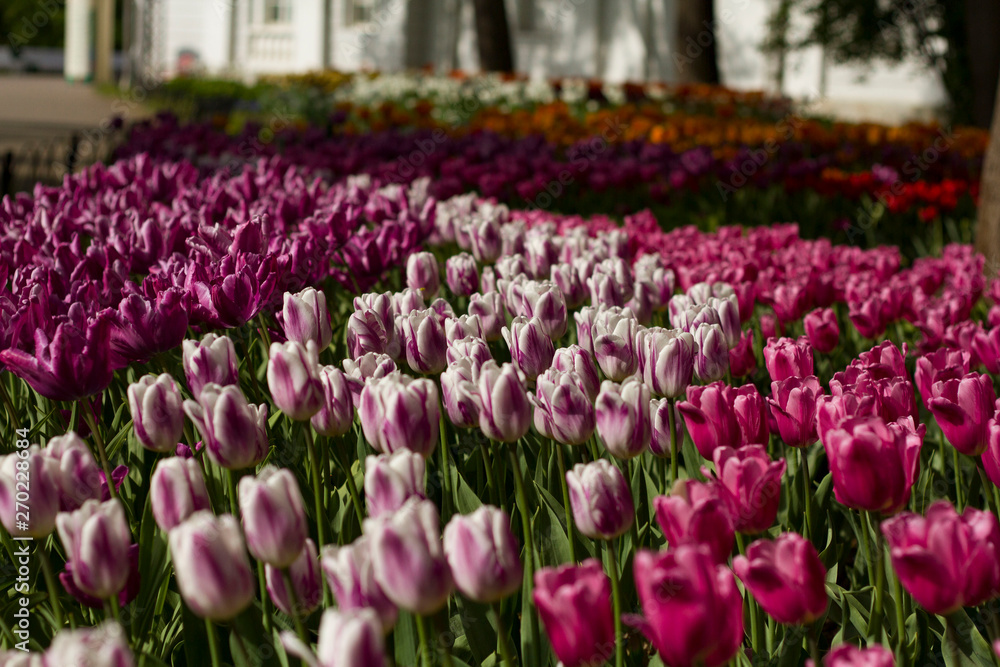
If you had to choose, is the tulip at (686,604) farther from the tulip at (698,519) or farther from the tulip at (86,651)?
the tulip at (86,651)

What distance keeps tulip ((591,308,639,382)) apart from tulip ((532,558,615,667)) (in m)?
0.84

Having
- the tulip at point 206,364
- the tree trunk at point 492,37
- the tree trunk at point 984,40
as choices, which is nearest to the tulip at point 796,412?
the tulip at point 206,364

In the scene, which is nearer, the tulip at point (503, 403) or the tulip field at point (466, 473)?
the tulip field at point (466, 473)

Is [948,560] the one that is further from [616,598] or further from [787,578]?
[616,598]

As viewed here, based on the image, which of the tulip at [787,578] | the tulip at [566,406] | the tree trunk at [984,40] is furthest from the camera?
the tree trunk at [984,40]

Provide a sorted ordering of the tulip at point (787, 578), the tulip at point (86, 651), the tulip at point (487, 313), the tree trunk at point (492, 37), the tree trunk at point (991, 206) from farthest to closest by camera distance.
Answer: the tree trunk at point (492, 37), the tree trunk at point (991, 206), the tulip at point (487, 313), the tulip at point (787, 578), the tulip at point (86, 651)

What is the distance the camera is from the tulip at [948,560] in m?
1.04

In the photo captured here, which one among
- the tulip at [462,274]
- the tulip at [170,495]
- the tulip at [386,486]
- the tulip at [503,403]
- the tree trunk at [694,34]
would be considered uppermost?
the tree trunk at [694,34]

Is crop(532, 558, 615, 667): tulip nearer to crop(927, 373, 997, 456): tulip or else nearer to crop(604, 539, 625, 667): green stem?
crop(604, 539, 625, 667): green stem

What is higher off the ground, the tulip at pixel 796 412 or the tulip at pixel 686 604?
the tulip at pixel 796 412

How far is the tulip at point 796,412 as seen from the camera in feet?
5.06

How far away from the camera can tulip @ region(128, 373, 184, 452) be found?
148cm

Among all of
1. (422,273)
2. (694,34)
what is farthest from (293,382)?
(694,34)

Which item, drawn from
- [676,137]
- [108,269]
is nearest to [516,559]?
[108,269]
